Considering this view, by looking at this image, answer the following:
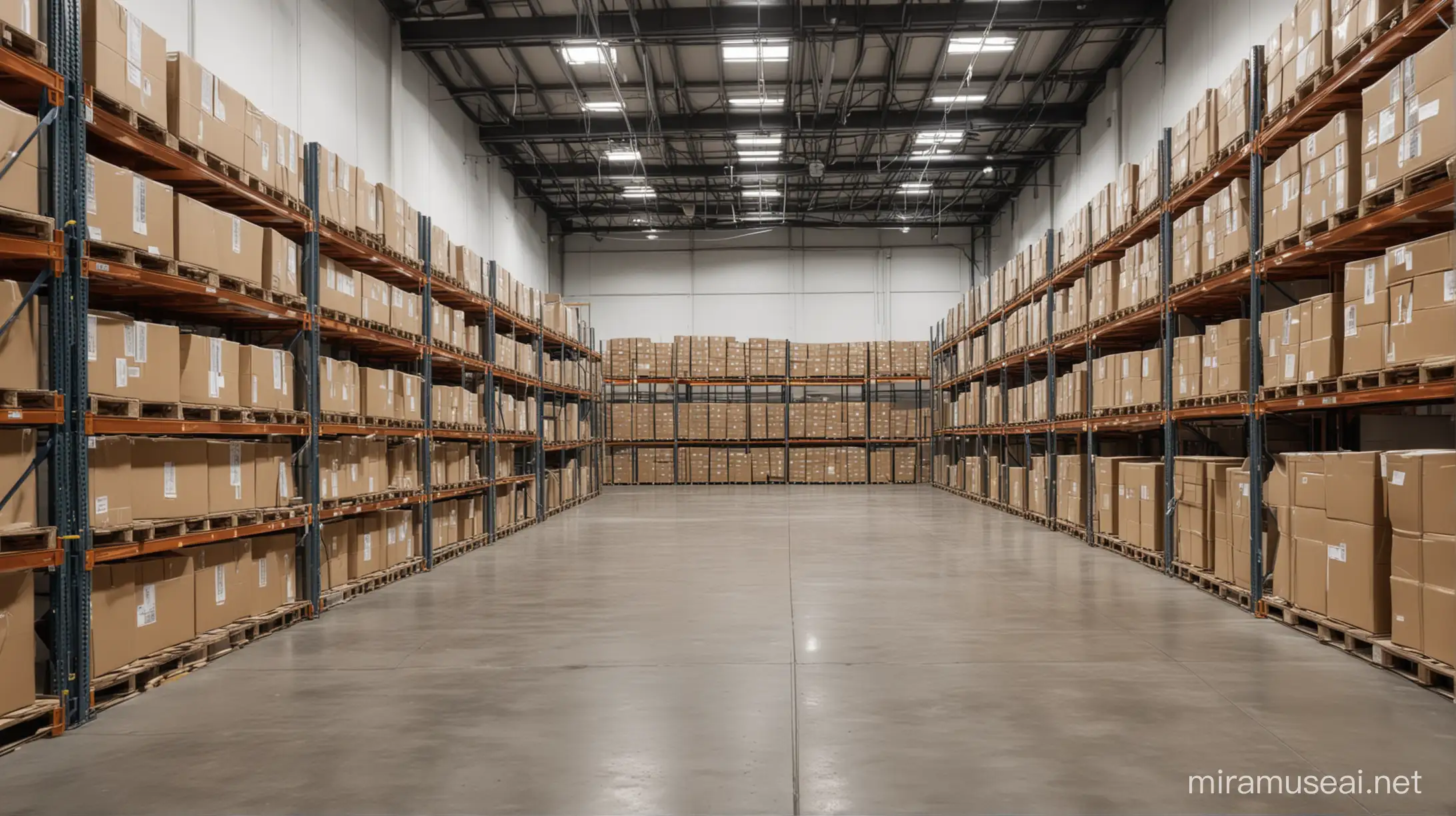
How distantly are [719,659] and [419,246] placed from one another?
6013 mm

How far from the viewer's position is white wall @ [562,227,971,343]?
79.7ft

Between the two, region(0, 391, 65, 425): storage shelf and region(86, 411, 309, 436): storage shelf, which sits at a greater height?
region(0, 391, 65, 425): storage shelf

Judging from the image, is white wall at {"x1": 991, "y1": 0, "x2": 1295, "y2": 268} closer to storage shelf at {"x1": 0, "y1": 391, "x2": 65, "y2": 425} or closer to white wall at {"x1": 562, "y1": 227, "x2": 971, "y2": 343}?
white wall at {"x1": 562, "y1": 227, "x2": 971, "y2": 343}

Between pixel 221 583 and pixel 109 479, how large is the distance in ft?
4.12

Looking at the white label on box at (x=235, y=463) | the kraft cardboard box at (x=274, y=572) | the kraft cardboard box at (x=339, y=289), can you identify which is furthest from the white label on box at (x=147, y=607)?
the kraft cardboard box at (x=339, y=289)

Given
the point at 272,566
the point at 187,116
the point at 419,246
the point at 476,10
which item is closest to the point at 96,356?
the point at 187,116

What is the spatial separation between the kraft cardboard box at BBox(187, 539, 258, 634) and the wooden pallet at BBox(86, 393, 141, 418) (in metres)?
1.02

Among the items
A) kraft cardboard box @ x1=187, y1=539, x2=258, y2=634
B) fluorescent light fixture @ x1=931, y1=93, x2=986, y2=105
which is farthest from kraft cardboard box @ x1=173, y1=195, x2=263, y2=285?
fluorescent light fixture @ x1=931, y1=93, x2=986, y2=105

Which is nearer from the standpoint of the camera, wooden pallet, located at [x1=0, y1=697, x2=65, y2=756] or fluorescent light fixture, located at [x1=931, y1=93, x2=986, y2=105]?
wooden pallet, located at [x1=0, y1=697, x2=65, y2=756]

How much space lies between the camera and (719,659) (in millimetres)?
5219

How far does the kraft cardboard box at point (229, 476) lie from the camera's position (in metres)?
5.50

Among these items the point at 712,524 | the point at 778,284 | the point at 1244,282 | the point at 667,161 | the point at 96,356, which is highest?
the point at 667,161

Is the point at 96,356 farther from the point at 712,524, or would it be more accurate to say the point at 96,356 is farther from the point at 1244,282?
the point at 712,524

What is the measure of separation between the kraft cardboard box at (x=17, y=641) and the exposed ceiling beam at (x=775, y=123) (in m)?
13.5
